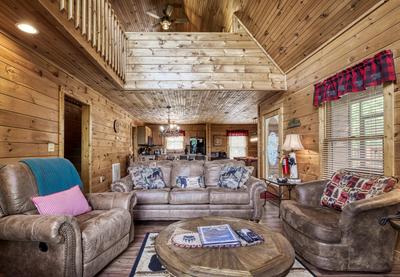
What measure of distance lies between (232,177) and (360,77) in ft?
7.15

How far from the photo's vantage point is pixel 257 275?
49.4 inches

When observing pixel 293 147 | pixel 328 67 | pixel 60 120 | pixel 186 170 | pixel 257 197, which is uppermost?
pixel 328 67

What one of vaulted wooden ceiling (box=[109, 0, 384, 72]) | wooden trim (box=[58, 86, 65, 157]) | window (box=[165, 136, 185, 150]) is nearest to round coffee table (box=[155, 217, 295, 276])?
wooden trim (box=[58, 86, 65, 157])

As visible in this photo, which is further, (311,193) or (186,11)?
(186,11)

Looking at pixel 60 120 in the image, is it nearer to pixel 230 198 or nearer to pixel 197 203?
pixel 197 203

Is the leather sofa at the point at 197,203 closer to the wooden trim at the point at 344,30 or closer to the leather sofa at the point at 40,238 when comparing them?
the leather sofa at the point at 40,238

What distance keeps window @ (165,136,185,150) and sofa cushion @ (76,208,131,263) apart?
30.3ft

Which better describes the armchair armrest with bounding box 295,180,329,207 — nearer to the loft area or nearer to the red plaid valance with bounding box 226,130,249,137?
the loft area

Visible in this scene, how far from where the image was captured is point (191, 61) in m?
4.53

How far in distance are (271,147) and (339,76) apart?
9.88 ft

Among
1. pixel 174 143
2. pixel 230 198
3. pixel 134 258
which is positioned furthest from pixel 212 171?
pixel 174 143

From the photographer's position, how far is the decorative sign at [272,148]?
5.75 metres

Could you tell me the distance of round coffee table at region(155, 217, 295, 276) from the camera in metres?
1.28

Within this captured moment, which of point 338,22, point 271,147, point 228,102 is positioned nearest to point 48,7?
point 338,22
